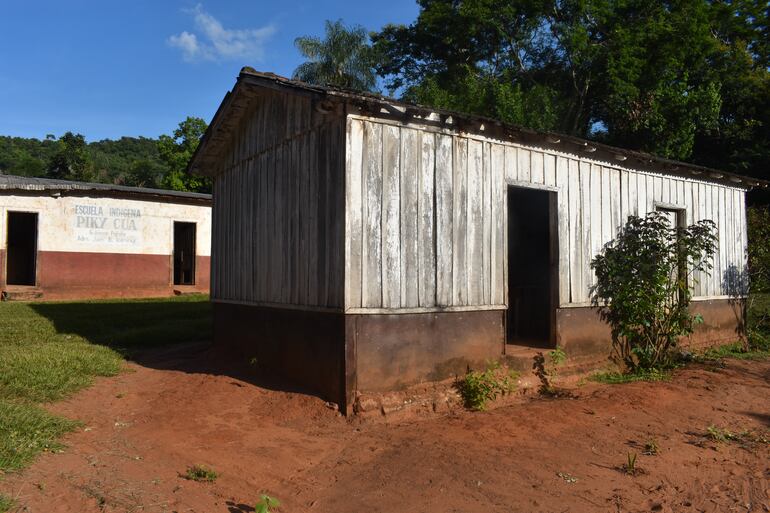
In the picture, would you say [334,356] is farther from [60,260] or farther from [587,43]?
[587,43]

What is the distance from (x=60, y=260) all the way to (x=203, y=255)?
4335mm

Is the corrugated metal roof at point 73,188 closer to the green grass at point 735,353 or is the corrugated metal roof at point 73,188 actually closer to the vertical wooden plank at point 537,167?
the vertical wooden plank at point 537,167

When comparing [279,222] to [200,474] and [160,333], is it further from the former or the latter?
[160,333]

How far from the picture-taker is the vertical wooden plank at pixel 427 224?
6543 mm

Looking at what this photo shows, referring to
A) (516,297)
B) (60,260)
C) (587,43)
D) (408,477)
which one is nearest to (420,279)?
(408,477)

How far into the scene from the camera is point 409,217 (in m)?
6.48

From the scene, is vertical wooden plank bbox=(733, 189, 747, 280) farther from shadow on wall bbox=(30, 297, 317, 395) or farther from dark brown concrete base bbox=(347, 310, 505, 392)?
shadow on wall bbox=(30, 297, 317, 395)

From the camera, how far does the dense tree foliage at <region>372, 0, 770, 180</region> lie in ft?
67.7

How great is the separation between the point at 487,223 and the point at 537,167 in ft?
4.20

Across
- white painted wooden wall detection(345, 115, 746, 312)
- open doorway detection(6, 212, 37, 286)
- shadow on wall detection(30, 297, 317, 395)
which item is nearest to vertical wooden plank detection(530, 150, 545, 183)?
white painted wooden wall detection(345, 115, 746, 312)

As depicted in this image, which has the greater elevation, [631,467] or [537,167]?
[537,167]

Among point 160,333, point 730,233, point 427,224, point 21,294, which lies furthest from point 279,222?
point 21,294

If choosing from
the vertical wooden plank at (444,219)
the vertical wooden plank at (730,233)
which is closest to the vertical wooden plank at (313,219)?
the vertical wooden plank at (444,219)

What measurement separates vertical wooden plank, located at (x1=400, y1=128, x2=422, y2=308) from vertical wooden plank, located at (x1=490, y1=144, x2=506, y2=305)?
3.99ft
